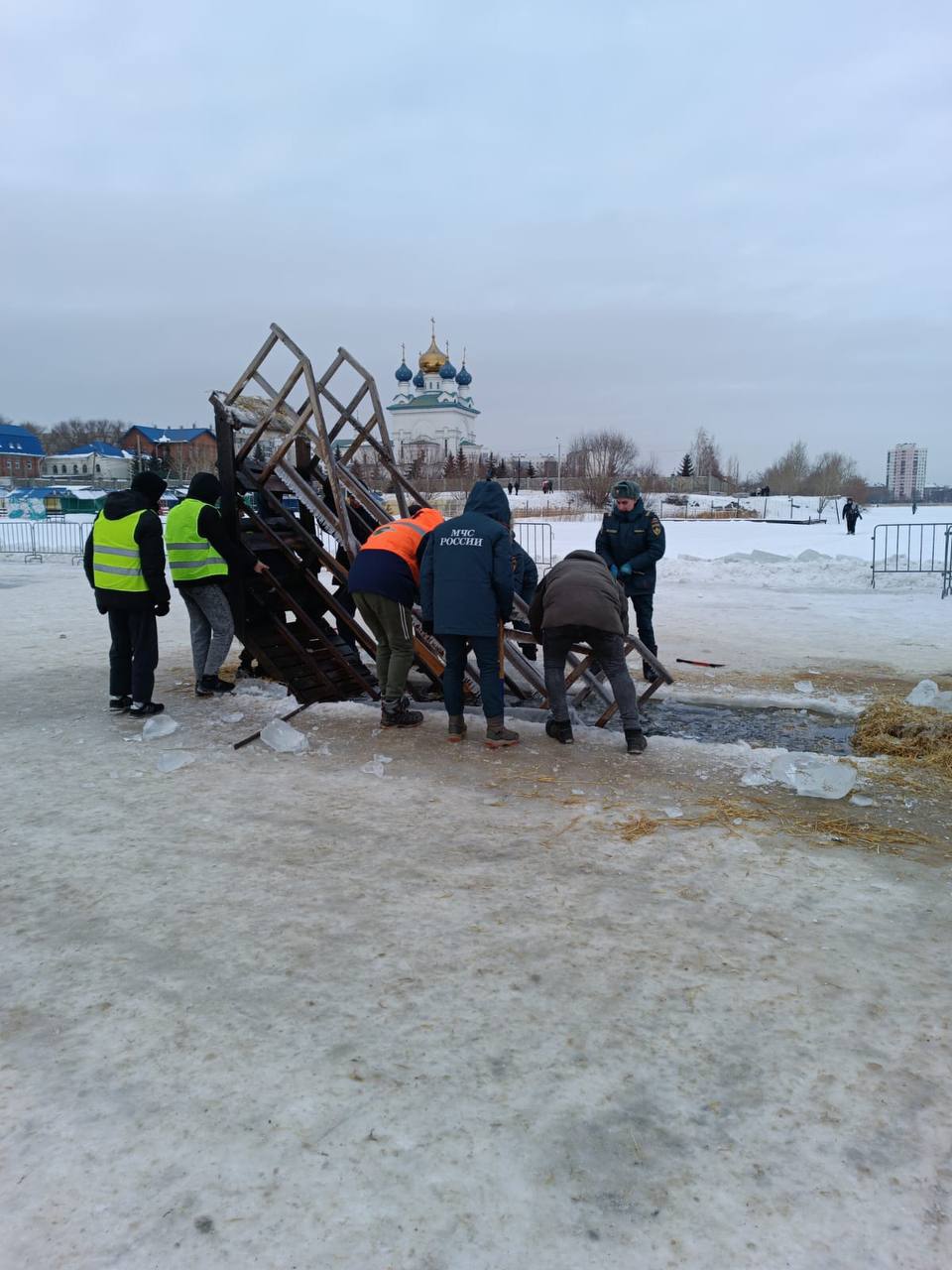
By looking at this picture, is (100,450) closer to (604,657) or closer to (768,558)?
(768,558)

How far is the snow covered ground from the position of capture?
208 centimetres

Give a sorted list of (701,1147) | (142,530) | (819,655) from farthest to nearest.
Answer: (819,655) → (142,530) → (701,1147)

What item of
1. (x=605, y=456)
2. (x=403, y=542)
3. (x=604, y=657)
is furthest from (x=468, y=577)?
(x=605, y=456)

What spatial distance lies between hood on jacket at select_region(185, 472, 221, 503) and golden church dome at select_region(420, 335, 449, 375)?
95549 millimetres

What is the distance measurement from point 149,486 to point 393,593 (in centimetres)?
238

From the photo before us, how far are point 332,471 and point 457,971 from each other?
4.77 m

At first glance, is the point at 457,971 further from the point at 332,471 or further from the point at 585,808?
the point at 332,471

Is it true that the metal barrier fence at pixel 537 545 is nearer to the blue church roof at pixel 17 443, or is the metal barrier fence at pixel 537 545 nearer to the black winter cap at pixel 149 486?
the black winter cap at pixel 149 486

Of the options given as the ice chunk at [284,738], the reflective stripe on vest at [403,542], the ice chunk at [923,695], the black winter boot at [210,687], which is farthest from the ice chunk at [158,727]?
the ice chunk at [923,695]

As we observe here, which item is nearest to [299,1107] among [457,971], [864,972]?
[457,971]

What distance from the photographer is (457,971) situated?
313cm

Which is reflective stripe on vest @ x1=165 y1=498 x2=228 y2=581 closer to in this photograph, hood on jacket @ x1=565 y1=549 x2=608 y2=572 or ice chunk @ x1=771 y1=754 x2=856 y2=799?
hood on jacket @ x1=565 y1=549 x2=608 y2=572

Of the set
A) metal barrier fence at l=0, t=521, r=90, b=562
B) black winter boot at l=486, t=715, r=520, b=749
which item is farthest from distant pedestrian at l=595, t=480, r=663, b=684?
metal barrier fence at l=0, t=521, r=90, b=562

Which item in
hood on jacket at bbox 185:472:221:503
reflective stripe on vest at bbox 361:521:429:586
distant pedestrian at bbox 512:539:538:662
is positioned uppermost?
hood on jacket at bbox 185:472:221:503
